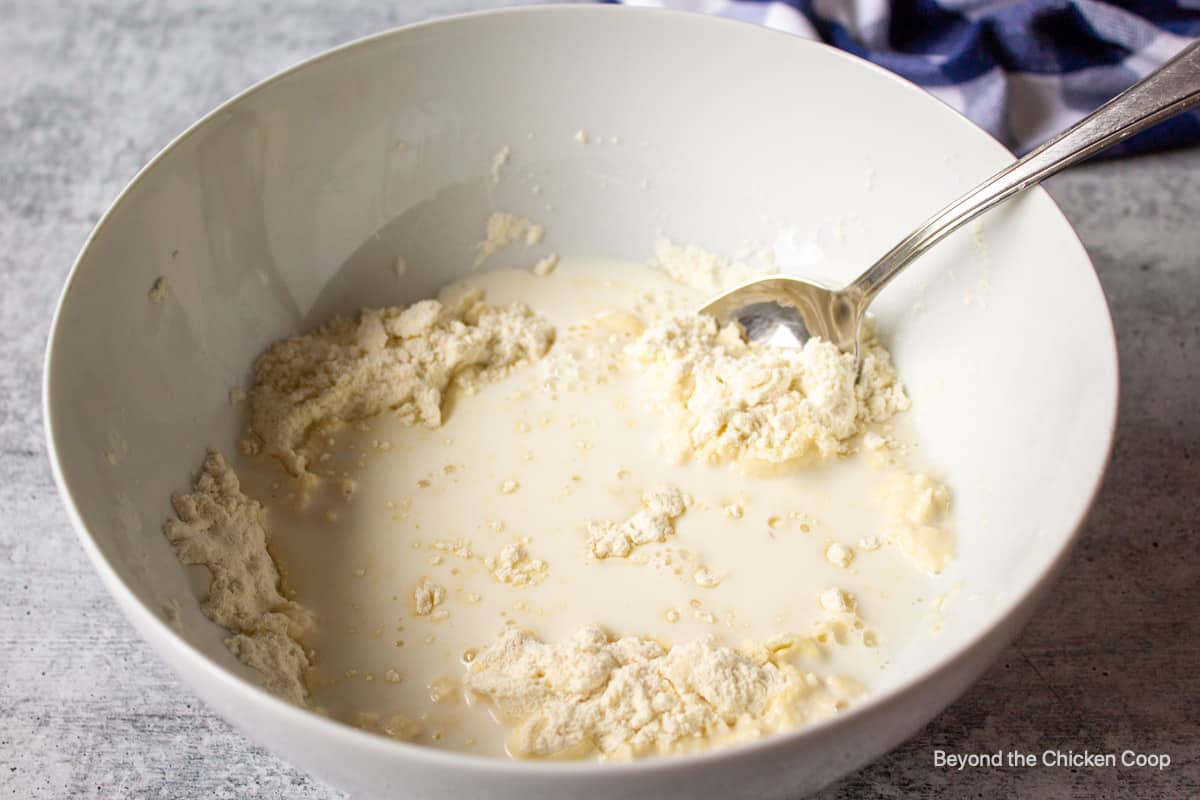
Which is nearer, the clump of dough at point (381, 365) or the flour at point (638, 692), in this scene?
the flour at point (638, 692)

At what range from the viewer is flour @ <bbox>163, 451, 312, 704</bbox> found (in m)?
0.90

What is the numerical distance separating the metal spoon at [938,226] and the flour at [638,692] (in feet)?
1.19

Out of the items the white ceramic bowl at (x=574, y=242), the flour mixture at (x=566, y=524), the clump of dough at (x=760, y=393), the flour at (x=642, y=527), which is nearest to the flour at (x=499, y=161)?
the white ceramic bowl at (x=574, y=242)

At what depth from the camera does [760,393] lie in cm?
108

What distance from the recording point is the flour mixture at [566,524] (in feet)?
2.94

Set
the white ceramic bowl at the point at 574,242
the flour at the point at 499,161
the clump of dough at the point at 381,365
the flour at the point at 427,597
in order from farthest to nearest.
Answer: the flour at the point at 499,161
the clump of dough at the point at 381,365
the flour at the point at 427,597
the white ceramic bowl at the point at 574,242

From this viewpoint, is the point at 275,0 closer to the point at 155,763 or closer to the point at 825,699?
the point at 155,763

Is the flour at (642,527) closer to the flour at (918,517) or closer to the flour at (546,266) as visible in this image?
the flour at (918,517)

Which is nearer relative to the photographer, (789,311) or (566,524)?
(566,524)

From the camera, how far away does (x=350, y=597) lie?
99 centimetres

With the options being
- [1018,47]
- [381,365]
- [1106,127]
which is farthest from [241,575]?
[1018,47]

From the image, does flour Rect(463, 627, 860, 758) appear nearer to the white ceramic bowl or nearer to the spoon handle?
the white ceramic bowl

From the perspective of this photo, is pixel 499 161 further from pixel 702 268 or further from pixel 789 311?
pixel 789 311

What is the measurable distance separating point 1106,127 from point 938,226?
0.16 metres
